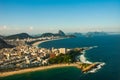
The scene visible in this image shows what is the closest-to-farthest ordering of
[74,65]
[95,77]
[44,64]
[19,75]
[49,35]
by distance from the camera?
[95,77], [19,75], [74,65], [44,64], [49,35]

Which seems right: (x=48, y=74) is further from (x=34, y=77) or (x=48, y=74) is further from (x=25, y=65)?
(x=25, y=65)

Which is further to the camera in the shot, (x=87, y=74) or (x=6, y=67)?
(x=6, y=67)

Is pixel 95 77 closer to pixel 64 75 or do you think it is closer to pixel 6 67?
pixel 64 75

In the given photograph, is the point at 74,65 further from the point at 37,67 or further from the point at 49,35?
the point at 49,35

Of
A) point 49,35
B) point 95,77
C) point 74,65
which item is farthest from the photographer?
point 49,35

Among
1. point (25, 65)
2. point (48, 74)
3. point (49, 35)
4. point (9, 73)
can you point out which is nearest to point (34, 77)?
point (48, 74)

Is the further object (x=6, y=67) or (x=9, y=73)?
(x=6, y=67)

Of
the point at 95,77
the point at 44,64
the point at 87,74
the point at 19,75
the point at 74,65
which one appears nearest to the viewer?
the point at 95,77

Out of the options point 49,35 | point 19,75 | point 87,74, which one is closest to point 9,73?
point 19,75

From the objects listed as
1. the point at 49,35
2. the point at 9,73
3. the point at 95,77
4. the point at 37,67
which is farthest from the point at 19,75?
the point at 49,35
